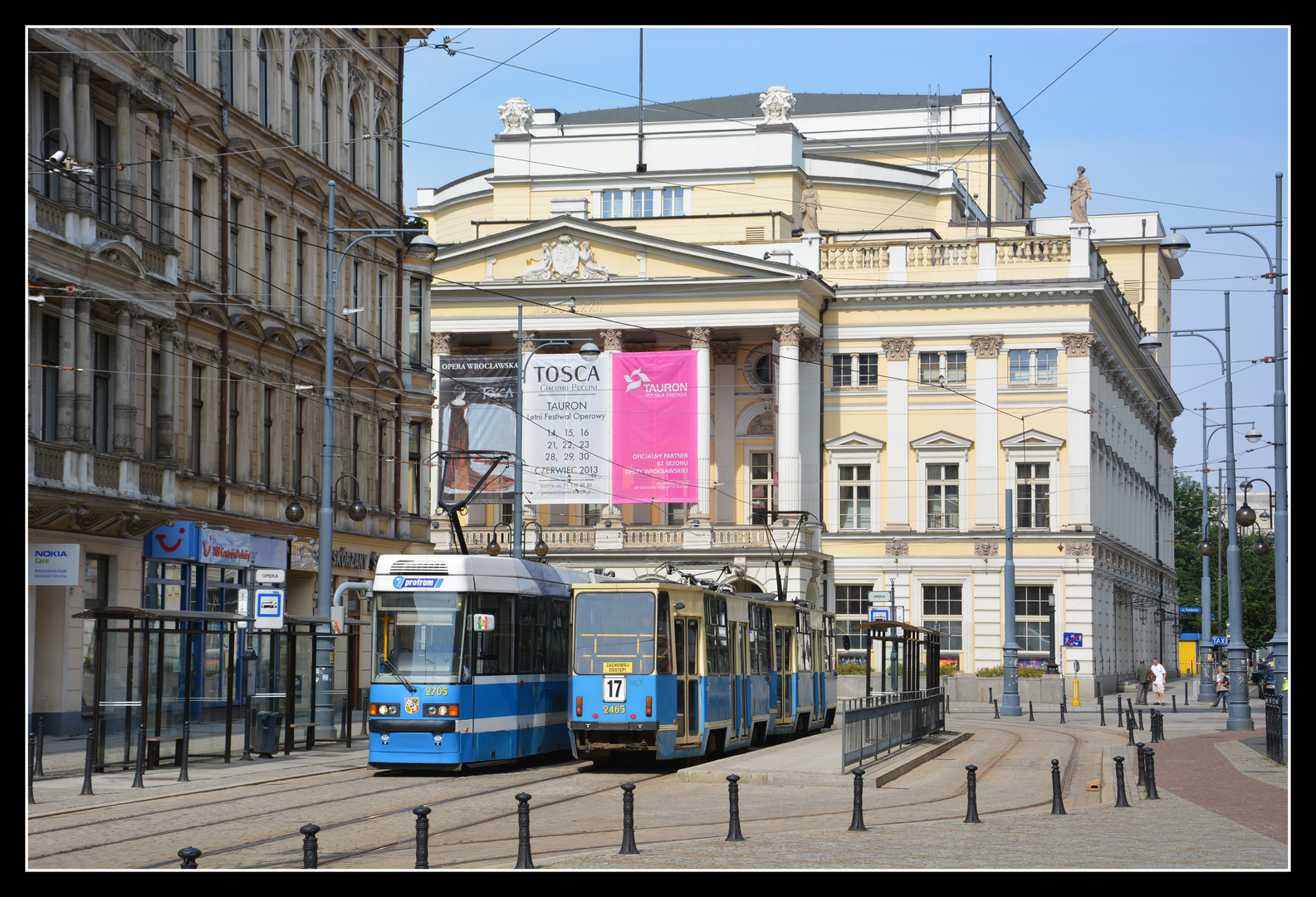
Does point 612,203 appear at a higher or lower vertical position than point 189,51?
higher

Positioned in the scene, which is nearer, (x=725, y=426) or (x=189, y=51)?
(x=189, y=51)

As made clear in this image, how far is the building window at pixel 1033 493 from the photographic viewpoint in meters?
73.9

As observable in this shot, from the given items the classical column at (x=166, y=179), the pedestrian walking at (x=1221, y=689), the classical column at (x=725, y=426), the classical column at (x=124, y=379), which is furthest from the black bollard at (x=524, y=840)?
the classical column at (x=725, y=426)

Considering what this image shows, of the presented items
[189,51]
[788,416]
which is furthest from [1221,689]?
[189,51]

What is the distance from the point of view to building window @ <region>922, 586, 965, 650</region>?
7362cm

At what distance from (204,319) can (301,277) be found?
6145 mm

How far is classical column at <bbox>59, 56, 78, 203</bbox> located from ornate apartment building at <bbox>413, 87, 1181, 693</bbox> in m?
37.5

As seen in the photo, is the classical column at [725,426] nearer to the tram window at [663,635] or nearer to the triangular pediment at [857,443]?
the triangular pediment at [857,443]

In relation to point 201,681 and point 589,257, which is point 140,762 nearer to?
point 201,681

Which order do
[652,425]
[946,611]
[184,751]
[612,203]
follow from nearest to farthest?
[184,751] → [652,425] → [946,611] → [612,203]

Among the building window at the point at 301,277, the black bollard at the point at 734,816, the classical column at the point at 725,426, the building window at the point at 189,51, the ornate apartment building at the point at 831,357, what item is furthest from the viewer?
the classical column at the point at 725,426

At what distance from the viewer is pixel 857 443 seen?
75625mm

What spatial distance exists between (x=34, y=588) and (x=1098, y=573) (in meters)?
51.9

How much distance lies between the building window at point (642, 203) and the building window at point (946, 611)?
70.4ft
